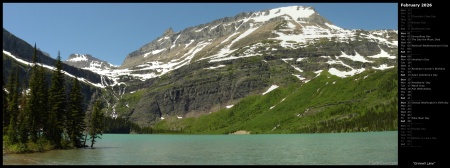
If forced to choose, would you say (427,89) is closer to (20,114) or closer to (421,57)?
(421,57)

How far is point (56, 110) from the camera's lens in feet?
274

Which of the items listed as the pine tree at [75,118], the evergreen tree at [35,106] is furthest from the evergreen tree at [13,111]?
the pine tree at [75,118]

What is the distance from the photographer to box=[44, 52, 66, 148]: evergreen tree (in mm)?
80562

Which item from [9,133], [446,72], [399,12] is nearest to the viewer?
[446,72]

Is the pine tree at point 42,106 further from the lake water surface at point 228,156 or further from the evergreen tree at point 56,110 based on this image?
the lake water surface at point 228,156

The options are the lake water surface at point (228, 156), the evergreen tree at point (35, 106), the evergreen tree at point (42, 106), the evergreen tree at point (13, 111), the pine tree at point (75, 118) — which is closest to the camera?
the lake water surface at point (228, 156)

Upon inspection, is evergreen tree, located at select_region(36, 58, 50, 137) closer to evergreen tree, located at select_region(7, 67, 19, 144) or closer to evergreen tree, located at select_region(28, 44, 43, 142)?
evergreen tree, located at select_region(28, 44, 43, 142)

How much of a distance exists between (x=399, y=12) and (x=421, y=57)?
1735mm

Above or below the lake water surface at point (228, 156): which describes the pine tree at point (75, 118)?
above

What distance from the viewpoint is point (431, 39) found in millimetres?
13047

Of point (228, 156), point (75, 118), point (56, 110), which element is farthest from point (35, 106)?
point (228, 156)

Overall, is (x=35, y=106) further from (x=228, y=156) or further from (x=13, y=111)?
(x=228, y=156)

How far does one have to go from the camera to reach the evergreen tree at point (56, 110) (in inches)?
3172

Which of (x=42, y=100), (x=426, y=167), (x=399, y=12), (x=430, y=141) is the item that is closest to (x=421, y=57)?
(x=399, y=12)
